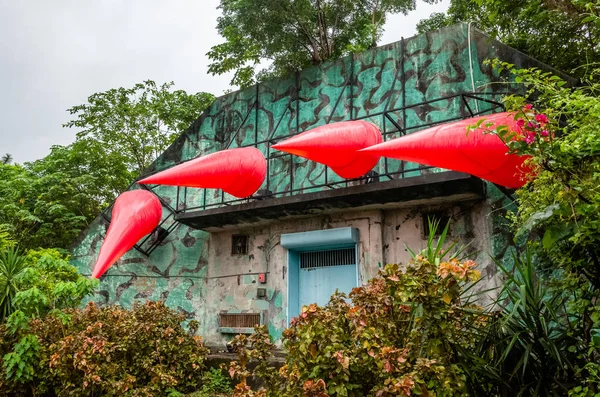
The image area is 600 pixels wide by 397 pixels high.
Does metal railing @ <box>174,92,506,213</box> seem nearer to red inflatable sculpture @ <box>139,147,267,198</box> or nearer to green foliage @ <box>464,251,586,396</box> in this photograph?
red inflatable sculpture @ <box>139,147,267,198</box>

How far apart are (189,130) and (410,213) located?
6.32 meters

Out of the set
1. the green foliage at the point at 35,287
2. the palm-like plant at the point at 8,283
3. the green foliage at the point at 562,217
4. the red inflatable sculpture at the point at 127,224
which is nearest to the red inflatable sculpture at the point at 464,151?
the green foliage at the point at 562,217

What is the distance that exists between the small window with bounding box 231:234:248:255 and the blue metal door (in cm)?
141

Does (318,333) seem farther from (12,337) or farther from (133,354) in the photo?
(12,337)

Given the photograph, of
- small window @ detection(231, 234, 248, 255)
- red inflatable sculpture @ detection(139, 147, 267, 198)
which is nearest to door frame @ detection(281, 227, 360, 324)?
small window @ detection(231, 234, 248, 255)

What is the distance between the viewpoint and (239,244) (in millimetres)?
11047

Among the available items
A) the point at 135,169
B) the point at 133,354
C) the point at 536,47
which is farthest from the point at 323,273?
the point at 135,169

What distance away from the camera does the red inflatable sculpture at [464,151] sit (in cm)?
655

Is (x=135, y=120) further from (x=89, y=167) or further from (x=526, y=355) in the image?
(x=526, y=355)

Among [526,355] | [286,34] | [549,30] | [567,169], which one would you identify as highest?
[286,34]

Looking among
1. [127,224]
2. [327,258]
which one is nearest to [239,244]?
[327,258]

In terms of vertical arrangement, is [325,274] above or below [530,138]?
below

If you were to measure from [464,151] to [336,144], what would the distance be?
208 cm

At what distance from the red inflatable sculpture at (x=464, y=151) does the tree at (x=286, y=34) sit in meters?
5.21
